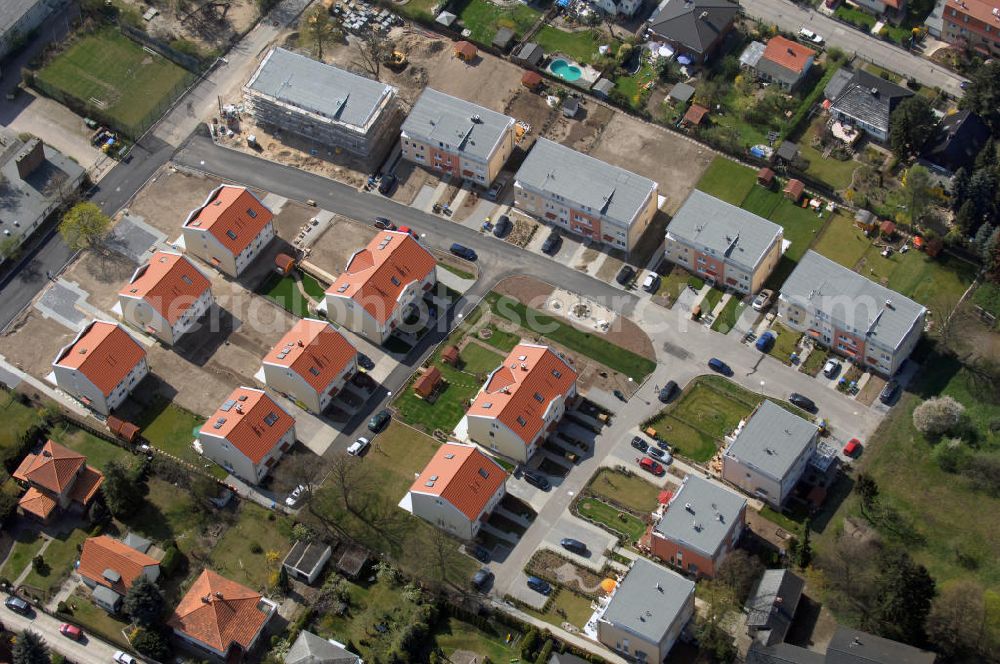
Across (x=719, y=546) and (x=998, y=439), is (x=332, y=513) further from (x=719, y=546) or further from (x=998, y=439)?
(x=998, y=439)

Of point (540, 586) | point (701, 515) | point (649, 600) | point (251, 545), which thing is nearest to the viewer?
point (649, 600)

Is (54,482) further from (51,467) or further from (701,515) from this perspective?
(701,515)

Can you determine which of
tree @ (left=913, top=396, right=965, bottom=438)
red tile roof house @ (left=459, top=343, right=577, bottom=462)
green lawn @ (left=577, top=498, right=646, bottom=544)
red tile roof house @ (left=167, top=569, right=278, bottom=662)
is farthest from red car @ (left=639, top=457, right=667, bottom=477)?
red tile roof house @ (left=167, top=569, right=278, bottom=662)

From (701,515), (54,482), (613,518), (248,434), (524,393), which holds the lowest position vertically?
(54,482)

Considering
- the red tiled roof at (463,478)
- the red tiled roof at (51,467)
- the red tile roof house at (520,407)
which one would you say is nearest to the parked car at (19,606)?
the red tiled roof at (51,467)


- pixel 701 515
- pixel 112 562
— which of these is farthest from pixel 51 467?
pixel 701 515

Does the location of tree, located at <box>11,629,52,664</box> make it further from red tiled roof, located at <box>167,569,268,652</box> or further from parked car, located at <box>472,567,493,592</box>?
parked car, located at <box>472,567,493,592</box>
